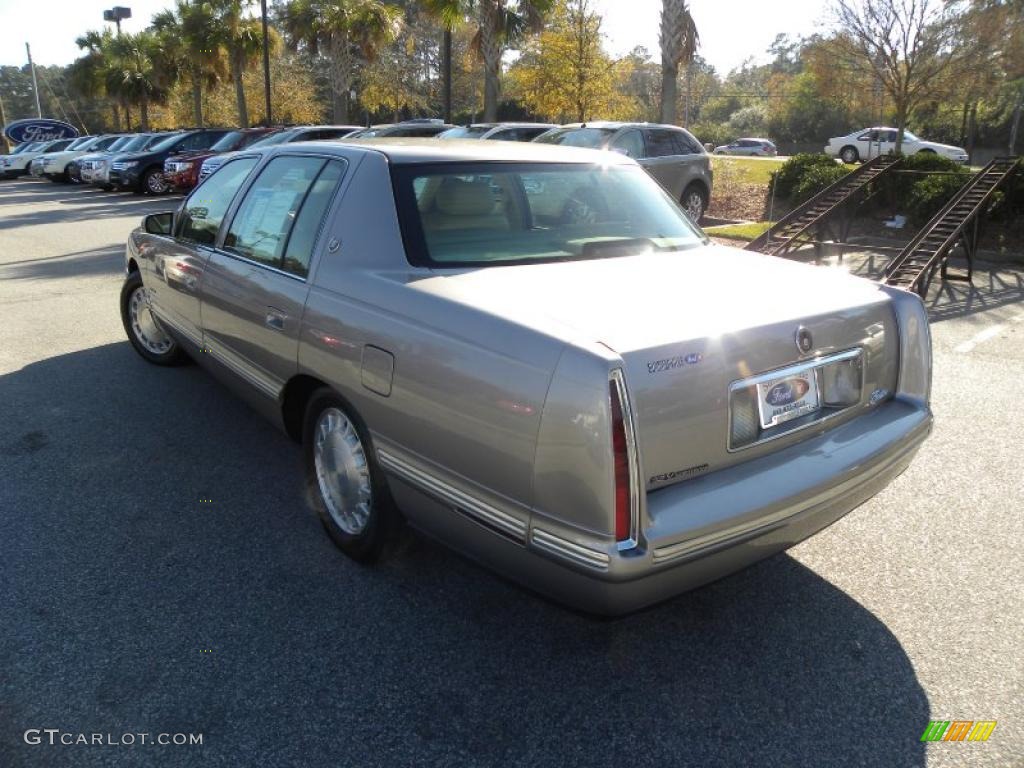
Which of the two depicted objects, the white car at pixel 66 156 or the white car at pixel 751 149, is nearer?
the white car at pixel 66 156

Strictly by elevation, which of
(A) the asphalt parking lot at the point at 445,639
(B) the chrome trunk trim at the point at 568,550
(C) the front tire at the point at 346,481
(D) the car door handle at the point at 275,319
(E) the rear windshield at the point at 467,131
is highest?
(E) the rear windshield at the point at 467,131

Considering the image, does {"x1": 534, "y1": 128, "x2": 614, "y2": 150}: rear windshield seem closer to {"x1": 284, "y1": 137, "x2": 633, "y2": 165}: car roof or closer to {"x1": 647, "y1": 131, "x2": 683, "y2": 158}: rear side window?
{"x1": 647, "y1": 131, "x2": 683, "y2": 158}: rear side window

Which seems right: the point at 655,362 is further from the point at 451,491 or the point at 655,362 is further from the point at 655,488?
the point at 451,491

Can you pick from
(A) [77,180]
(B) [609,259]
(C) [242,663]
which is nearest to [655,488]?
(B) [609,259]

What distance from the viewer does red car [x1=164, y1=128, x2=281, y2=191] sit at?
19.0 metres

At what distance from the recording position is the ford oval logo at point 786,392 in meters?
2.49

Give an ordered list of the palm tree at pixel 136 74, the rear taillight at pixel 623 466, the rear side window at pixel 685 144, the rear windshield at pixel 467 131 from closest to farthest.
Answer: the rear taillight at pixel 623 466 < the rear side window at pixel 685 144 < the rear windshield at pixel 467 131 < the palm tree at pixel 136 74

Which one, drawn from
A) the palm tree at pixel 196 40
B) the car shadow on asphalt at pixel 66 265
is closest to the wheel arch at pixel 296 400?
the car shadow on asphalt at pixel 66 265

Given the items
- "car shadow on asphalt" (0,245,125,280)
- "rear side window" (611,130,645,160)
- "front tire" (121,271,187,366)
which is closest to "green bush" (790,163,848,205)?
"rear side window" (611,130,645,160)

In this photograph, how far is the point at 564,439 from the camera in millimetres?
2123

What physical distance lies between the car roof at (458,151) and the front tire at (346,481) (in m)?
1.04

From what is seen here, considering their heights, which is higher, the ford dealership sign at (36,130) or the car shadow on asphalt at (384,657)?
the ford dealership sign at (36,130)

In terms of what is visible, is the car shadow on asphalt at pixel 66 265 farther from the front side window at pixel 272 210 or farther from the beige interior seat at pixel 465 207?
the beige interior seat at pixel 465 207

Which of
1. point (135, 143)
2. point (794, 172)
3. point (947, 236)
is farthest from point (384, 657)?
point (135, 143)
